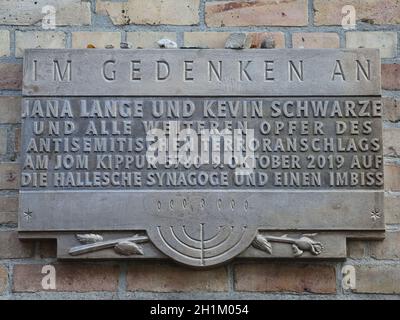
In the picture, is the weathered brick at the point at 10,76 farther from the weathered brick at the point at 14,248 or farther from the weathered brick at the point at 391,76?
the weathered brick at the point at 391,76

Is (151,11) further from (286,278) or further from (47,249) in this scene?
(286,278)

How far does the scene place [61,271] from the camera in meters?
2.18

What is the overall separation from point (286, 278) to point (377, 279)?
255 mm

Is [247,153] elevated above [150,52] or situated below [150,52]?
below

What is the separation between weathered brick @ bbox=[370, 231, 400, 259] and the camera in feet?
7.17

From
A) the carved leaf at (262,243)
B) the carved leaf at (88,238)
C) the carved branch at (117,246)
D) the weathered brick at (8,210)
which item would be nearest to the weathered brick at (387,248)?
the carved leaf at (262,243)

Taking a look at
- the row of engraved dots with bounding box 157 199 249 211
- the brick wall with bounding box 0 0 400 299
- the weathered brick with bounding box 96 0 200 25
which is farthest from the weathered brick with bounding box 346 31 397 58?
the row of engraved dots with bounding box 157 199 249 211

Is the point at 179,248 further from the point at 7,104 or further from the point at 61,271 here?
the point at 7,104

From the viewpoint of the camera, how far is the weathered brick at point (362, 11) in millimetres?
2293

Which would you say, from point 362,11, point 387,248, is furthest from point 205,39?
point 387,248

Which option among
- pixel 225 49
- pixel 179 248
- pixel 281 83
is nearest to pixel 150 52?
pixel 225 49

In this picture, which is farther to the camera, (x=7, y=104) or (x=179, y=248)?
(x=7, y=104)
